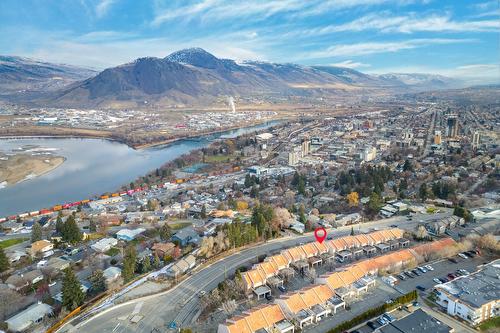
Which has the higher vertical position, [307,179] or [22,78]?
[22,78]

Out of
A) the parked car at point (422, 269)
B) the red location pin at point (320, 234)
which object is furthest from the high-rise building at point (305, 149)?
the parked car at point (422, 269)

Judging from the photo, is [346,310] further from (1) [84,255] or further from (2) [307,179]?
(2) [307,179]

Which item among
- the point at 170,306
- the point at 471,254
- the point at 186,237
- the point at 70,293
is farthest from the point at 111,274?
the point at 471,254

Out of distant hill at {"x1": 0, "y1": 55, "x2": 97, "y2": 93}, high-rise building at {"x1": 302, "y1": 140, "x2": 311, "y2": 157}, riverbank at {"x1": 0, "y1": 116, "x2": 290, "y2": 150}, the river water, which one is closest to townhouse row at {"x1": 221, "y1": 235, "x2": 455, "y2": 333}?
the river water

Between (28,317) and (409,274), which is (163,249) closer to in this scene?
(28,317)

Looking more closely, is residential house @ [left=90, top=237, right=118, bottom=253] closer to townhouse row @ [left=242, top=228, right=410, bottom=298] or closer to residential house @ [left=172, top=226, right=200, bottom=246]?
A: residential house @ [left=172, top=226, right=200, bottom=246]

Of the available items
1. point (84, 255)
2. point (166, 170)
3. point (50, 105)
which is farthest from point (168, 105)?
point (84, 255)
